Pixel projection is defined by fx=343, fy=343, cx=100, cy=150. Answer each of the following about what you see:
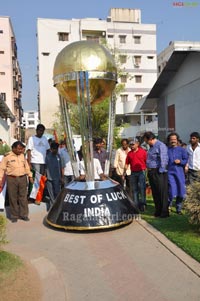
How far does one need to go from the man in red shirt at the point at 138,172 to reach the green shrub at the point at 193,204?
2217 mm

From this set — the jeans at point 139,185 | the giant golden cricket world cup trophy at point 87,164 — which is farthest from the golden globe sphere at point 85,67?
the jeans at point 139,185

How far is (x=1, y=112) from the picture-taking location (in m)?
26.0

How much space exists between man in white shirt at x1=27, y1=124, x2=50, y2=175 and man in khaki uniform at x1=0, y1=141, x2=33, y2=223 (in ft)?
Answer: 3.28

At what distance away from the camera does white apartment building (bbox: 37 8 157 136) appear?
41.9 m

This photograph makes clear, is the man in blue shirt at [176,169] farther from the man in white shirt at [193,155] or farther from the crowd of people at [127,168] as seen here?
the man in white shirt at [193,155]

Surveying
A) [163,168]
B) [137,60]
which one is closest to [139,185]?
[163,168]

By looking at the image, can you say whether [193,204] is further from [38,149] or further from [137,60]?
[137,60]

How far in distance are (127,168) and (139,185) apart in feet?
2.28

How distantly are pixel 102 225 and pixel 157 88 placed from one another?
1558cm

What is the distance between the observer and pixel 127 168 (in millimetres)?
8336

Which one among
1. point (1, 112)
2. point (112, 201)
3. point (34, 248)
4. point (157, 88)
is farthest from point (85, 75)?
point (1, 112)

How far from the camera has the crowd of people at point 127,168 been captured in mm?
6809

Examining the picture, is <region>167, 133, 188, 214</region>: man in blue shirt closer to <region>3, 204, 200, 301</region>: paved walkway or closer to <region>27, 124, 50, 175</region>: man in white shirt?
<region>3, 204, 200, 301</region>: paved walkway

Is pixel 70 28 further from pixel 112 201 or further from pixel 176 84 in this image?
pixel 112 201
